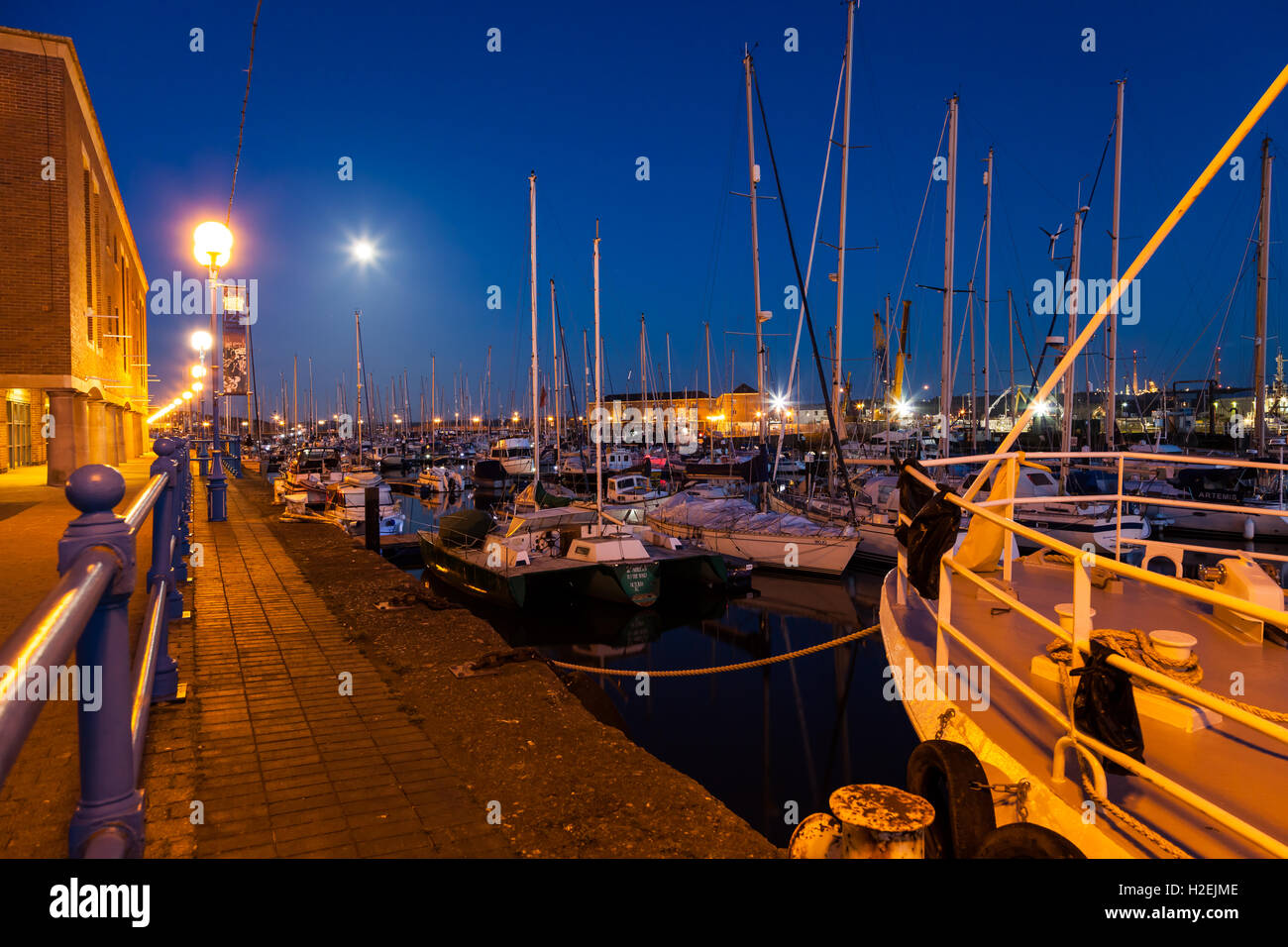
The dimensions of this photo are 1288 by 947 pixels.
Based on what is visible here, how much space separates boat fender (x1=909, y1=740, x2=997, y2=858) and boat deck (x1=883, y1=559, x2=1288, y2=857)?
0.77 feet

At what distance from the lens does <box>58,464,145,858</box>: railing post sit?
2326mm

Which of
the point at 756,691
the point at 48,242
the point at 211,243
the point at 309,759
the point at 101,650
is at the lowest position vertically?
the point at 756,691

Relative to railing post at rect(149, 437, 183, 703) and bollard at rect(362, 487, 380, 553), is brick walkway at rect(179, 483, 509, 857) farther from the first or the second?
bollard at rect(362, 487, 380, 553)

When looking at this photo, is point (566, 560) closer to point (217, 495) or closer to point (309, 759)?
point (217, 495)

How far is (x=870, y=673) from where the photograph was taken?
1631 centimetres

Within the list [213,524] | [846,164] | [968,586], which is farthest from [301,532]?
[846,164]

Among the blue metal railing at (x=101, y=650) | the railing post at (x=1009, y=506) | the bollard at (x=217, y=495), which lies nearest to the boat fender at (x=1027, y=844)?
the blue metal railing at (x=101, y=650)

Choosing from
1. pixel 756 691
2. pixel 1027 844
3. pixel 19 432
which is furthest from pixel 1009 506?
pixel 19 432

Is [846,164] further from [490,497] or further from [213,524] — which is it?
[490,497]

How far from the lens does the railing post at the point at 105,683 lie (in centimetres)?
233

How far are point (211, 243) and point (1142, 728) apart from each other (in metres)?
15.0

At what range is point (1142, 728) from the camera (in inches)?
161

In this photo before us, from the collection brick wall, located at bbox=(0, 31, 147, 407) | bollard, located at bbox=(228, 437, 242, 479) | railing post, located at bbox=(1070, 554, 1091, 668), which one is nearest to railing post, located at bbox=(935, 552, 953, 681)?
railing post, located at bbox=(1070, 554, 1091, 668)
